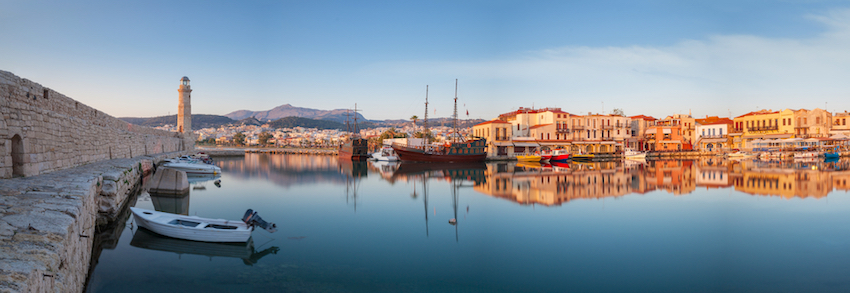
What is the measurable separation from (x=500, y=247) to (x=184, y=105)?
3990 cm

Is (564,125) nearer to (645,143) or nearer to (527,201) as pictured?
(645,143)

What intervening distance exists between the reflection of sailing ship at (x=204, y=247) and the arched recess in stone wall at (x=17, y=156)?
223cm

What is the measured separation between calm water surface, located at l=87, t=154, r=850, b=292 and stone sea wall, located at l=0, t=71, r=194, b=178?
2032mm

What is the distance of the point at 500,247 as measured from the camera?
8508 mm

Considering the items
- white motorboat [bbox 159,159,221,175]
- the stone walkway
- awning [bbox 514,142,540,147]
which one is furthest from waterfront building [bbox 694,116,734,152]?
the stone walkway

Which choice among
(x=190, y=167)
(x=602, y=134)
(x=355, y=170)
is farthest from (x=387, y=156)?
(x=602, y=134)

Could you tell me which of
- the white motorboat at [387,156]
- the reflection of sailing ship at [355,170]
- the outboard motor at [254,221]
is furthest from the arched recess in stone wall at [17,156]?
the white motorboat at [387,156]

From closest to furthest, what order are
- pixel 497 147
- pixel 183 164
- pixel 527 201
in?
1. pixel 527 201
2. pixel 183 164
3. pixel 497 147

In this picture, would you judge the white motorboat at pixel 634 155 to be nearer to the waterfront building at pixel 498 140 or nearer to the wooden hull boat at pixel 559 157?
the wooden hull boat at pixel 559 157

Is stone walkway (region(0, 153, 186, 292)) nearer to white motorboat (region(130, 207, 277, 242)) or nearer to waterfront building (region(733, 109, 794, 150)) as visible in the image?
white motorboat (region(130, 207, 277, 242))

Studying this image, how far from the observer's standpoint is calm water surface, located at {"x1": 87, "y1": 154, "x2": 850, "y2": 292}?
6359mm

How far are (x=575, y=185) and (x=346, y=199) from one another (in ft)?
36.6

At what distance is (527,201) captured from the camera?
1520 centimetres

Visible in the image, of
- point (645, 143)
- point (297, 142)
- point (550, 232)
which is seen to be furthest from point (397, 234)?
point (297, 142)
